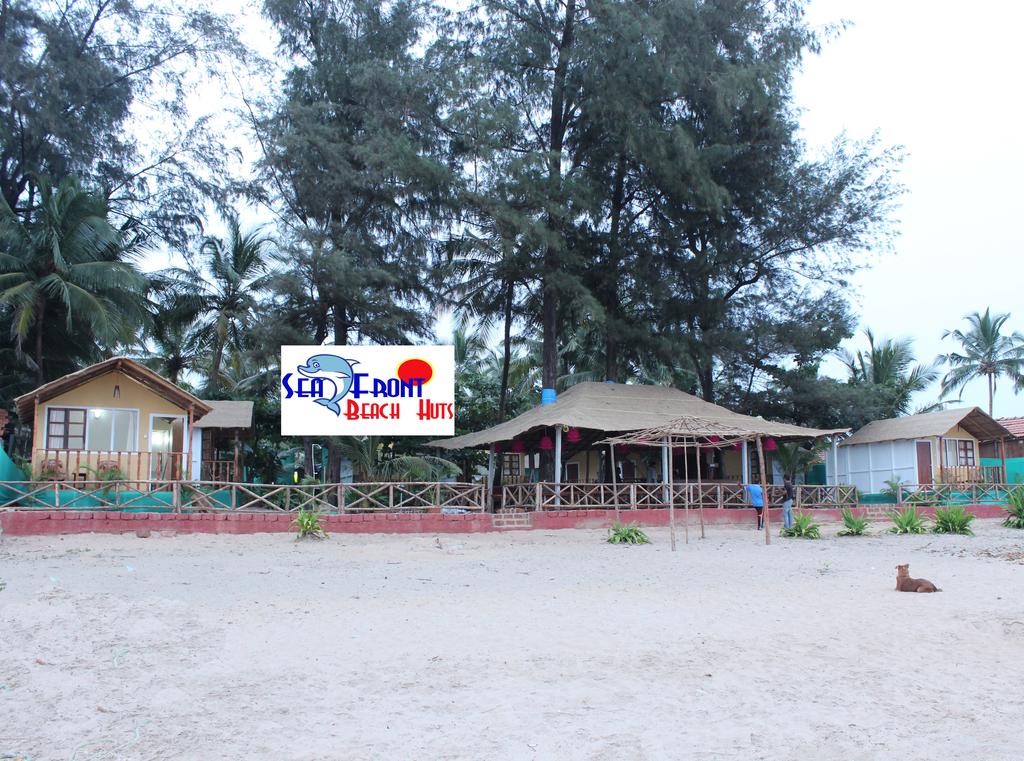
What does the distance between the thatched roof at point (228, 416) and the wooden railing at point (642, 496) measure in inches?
287

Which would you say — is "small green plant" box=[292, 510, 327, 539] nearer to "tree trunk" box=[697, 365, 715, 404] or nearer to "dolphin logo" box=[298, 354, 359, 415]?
"dolphin logo" box=[298, 354, 359, 415]

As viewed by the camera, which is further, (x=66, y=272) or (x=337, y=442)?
(x=337, y=442)

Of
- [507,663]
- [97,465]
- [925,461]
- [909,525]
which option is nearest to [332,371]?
[97,465]

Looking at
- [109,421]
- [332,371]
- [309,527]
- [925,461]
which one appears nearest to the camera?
[309,527]

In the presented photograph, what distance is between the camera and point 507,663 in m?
6.86

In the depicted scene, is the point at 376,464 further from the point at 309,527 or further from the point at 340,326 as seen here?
the point at 309,527

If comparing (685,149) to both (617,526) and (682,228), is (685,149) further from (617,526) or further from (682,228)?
(617,526)

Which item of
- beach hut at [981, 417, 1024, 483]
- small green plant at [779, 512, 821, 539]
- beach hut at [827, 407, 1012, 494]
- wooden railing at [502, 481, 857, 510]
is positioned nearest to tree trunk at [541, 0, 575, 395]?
wooden railing at [502, 481, 857, 510]

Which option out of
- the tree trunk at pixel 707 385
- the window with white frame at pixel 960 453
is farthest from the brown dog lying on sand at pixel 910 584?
the window with white frame at pixel 960 453

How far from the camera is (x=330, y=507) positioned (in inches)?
707

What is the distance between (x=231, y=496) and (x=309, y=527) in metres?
2.74

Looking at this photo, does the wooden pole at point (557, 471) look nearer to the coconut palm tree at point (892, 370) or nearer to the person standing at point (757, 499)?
the person standing at point (757, 499)

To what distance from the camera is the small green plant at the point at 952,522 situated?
57.9 feet

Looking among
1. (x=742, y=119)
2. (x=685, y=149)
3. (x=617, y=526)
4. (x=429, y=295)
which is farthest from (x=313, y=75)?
(x=617, y=526)
